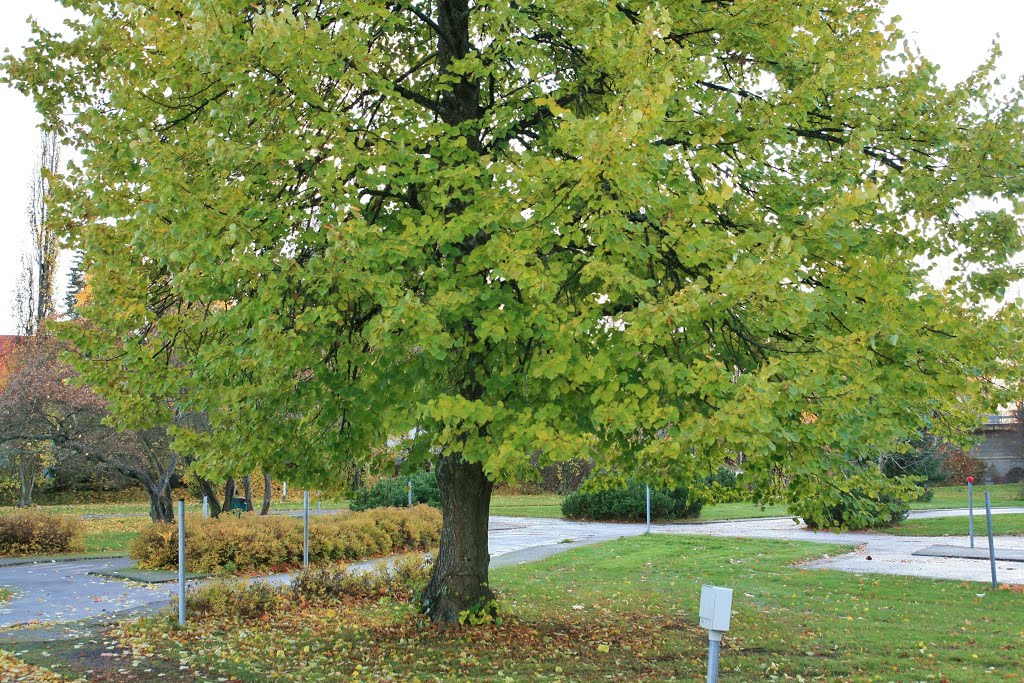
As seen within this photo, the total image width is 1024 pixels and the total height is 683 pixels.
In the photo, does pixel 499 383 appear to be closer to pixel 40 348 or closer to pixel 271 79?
pixel 271 79

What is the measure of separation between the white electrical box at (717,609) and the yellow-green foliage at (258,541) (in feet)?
33.7

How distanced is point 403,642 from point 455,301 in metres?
4.11

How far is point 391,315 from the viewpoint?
5.76 meters

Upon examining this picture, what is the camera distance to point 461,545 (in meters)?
9.01

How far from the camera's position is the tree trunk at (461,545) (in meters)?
8.95

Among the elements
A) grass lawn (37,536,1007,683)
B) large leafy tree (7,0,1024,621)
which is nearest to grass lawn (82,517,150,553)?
grass lawn (37,536,1007,683)

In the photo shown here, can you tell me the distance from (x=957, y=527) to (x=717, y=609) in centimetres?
2152

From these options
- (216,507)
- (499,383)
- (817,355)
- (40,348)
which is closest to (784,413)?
(817,355)

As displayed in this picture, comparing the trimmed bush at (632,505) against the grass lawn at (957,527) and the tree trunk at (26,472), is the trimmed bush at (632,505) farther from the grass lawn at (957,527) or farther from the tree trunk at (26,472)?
the tree trunk at (26,472)

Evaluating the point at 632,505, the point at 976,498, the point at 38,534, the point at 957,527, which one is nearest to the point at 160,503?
the point at 38,534

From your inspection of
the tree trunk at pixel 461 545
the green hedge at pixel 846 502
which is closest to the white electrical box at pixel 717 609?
the green hedge at pixel 846 502

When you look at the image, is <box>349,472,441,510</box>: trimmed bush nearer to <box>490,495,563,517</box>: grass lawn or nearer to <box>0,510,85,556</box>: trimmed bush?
<box>490,495,563,517</box>: grass lawn

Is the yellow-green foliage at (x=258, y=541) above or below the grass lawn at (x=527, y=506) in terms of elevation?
above

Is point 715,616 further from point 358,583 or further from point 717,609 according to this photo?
point 358,583
